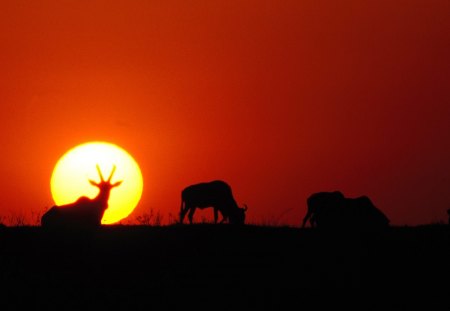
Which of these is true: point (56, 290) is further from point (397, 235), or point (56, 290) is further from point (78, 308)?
point (397, 235)

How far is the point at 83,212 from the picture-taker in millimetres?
21750

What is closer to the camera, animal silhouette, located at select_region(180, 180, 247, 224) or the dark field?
the dark field

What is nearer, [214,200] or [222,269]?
[222,269]

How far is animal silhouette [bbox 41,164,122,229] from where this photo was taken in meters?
21.0

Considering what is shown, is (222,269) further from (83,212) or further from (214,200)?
(214,200)

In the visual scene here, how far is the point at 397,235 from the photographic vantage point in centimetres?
2136

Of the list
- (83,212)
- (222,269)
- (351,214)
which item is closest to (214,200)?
(351,214)

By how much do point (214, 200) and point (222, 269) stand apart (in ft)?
45.8

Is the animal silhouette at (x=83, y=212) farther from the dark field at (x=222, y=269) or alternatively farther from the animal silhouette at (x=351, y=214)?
the animal silhouette at (x=351, y=214)

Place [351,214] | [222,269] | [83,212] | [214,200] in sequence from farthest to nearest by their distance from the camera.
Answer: [214,200] < [351,214] < [83,212] < [222,269]

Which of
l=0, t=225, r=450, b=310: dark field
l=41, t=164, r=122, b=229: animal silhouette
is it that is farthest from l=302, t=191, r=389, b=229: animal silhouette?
l=41, t=164, r=122, b=229: animal silhouette

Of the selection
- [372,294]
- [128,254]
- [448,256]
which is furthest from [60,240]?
[448,256]

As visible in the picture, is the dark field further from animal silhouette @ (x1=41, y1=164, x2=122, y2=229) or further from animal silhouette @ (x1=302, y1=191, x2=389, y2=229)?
animal silhouette @ (x1=302, y1=191, x2=389, y2=229)

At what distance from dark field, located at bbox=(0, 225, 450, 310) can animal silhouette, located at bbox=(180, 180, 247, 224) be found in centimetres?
994
